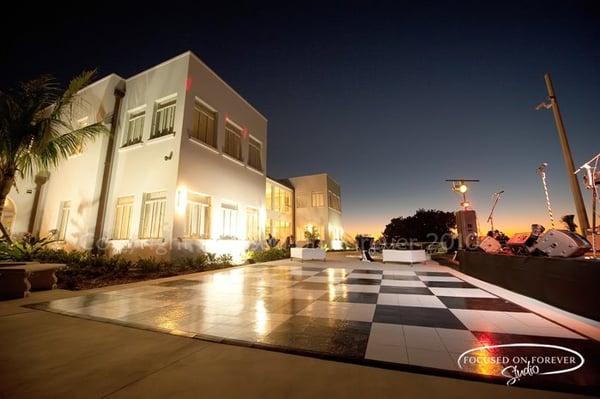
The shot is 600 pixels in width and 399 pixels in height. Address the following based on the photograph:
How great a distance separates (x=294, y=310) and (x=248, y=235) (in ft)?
29.4

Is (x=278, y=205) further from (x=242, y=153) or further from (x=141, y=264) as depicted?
(x=141, y=264)

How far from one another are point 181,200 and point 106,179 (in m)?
3.93

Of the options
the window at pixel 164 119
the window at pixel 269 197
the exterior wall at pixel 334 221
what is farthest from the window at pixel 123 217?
the exterior wall at pixel 334 221

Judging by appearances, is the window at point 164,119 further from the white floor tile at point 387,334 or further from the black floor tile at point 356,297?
the white floor tile at point 387,334

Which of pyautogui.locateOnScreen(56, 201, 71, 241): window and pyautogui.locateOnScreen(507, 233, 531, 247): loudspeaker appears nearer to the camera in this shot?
pyautogui.locateOnScreen(507, 233, 531, 247): loudspeaker

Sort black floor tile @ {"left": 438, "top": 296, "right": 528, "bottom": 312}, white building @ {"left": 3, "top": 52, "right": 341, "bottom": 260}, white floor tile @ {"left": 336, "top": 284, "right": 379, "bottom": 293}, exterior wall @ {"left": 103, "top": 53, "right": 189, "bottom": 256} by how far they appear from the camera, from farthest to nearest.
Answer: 1. white building @ {"left": 3, "top": 52, "right": 341, "bottom": 260}
2. exterior wall @ {"left": 103, "top": 53, "right": 189, "bottom": 256}
3. white floor tile @ {"left": 336, "top": 284, "right": 379, "bottom": 293}
4. black floor tile @ {"left": 438, "top": 296, "right": 528, "bottom": 312}

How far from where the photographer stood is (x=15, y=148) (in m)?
6.12

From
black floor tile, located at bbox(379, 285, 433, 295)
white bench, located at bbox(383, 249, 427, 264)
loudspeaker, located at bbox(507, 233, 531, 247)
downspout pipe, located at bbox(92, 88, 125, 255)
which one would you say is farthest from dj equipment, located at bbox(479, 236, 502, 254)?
downspout pipe, located at bbox(92, 88, 125, 255)

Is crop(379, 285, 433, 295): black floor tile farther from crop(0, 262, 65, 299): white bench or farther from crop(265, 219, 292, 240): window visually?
crop(265, 219, 292, 240): window

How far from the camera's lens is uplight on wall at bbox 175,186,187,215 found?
8258 mm

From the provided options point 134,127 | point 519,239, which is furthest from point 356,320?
point 134,127

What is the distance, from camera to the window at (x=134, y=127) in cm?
999

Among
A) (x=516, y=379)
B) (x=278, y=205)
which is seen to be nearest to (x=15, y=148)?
(x=516, y=379)

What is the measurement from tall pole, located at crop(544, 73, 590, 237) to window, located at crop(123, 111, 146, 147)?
553 inches
